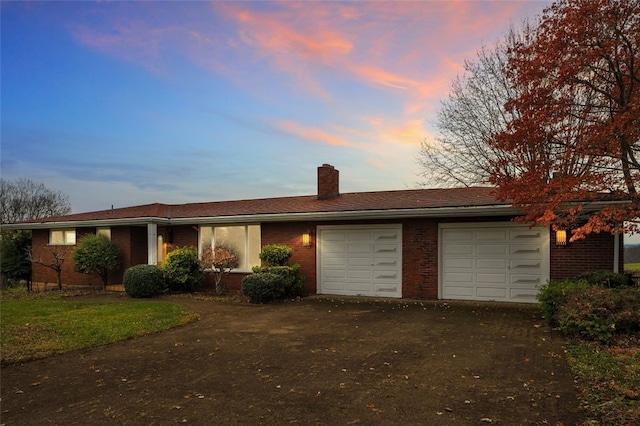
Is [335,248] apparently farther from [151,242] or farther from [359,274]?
[151,242]

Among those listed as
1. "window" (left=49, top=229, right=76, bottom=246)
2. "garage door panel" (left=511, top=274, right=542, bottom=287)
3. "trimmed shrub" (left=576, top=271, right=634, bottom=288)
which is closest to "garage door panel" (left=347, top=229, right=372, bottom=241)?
"garage door panel" (left=511, top=274, right=542, bottom=287)

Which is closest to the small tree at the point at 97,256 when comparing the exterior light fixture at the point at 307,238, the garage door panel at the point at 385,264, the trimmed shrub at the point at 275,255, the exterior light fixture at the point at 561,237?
the trimmed shrub at the point at 275,255

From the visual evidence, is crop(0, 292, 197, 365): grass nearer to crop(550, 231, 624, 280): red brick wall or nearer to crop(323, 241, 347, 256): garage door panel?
crop(323, 241, 347, 256): garage door panel

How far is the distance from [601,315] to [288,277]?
820cm

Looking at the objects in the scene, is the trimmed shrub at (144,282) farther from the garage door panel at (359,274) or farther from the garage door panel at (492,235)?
the garage door panel at (492,235)

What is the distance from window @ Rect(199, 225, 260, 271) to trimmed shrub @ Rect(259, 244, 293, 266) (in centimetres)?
137

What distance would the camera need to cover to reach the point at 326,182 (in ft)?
53.3

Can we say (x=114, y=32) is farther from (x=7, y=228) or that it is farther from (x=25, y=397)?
(x=7, y=228)

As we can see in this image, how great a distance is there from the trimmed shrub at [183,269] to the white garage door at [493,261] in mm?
8330

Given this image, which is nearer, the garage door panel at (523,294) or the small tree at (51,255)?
the garage door panel at (523,294)

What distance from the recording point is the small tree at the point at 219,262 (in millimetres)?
13531

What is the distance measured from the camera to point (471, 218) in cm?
1155

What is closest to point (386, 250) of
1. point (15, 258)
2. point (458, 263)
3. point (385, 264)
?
point (385, 264)

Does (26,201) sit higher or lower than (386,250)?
higher
